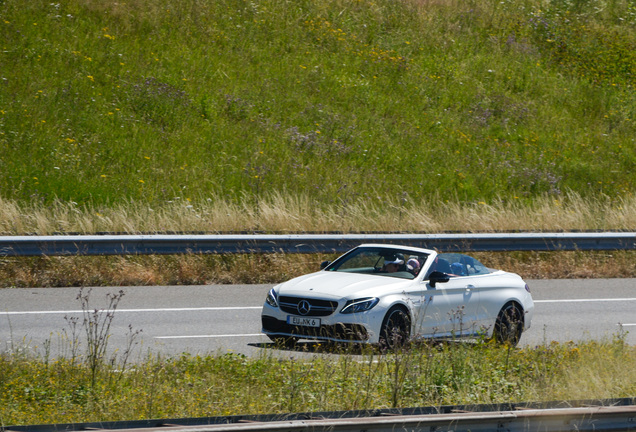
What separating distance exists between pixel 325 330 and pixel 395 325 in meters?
0.83

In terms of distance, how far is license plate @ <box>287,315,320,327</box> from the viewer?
9.30 metres

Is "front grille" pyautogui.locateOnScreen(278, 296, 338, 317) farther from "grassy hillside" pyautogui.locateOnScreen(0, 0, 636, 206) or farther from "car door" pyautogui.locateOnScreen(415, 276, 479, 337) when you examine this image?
"grassy hillside" pyautogui.locateOnScreen(0, 0, 636, 206)

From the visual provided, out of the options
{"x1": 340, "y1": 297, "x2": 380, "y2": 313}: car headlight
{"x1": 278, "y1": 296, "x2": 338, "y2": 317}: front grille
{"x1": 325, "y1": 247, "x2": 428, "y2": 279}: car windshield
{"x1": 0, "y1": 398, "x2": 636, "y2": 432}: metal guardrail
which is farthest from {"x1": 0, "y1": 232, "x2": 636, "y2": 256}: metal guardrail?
{"x1": 0, "y1": 398, "x2": 636, "y2": 432}: metal guardrail

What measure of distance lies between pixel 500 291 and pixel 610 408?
462 centimetres

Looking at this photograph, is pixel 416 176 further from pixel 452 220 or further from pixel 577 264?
pixel 577 264

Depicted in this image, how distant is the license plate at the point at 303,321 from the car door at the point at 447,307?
1.18 metres

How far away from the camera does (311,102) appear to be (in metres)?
24.8

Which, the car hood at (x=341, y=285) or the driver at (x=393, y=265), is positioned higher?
the driver at (x=393, y=265)

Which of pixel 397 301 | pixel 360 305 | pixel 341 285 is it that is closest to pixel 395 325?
pixel 397 301

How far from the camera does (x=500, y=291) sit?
1070 cm

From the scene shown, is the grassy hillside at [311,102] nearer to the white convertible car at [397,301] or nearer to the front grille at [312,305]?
the white convertible car at [397,301]

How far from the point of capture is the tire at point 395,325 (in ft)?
30.4

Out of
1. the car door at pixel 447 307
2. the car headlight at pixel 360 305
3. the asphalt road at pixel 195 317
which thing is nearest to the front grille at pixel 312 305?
the car headlight at pixel 360 305

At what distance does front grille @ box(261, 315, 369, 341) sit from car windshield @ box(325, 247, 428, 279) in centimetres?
127
